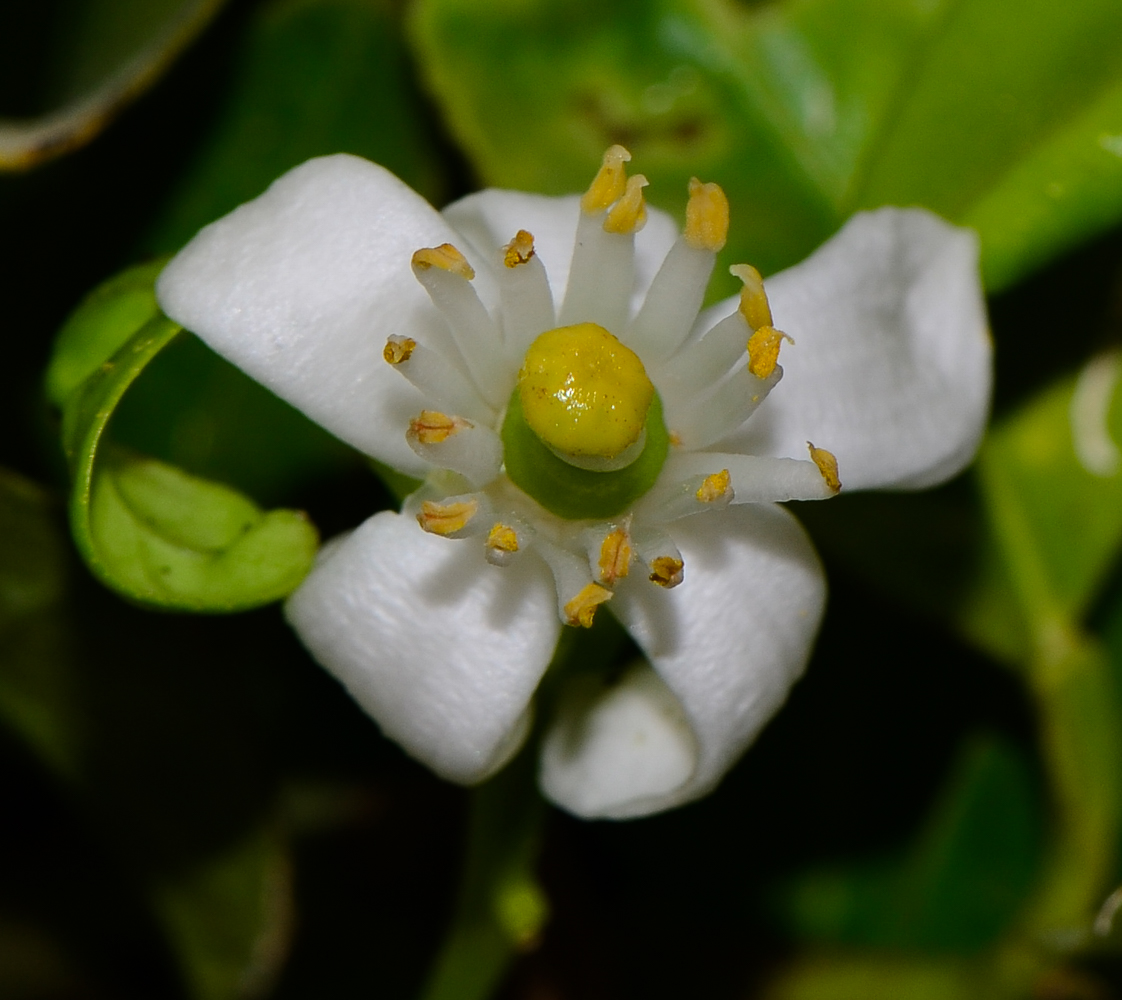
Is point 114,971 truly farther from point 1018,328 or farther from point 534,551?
point 1018,328

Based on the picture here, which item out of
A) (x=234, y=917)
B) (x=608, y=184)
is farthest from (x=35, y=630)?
(x=608, y=184)

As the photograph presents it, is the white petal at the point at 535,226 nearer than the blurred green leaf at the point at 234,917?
Yes

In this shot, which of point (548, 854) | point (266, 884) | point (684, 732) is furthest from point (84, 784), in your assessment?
point (684, 732)

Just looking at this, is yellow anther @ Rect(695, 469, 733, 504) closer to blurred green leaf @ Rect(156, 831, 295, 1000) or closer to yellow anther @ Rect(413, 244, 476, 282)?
yellow anther @ Rect(413, 244, 476, 282)

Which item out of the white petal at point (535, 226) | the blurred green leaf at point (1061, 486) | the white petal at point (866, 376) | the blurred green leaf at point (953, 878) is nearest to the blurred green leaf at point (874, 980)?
the blurred green leaf at point (953, 878)

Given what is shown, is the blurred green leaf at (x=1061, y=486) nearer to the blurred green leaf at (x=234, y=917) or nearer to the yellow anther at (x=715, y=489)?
the yellow anther at (x=715, y=489)

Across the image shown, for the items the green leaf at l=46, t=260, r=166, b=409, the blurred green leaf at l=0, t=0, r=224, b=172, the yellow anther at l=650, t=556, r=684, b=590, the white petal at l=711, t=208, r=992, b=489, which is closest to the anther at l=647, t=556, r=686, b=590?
the yellow anther at l=650, t=556, r=684, b=590
